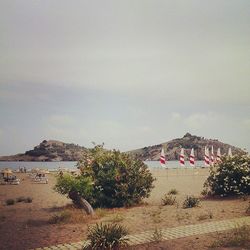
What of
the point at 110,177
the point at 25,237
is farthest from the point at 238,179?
the point at 25,237

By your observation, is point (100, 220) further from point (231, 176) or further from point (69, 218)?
point (231, 176)

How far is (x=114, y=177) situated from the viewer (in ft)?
58.4

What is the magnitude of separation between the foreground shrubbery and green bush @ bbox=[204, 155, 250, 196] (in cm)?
391

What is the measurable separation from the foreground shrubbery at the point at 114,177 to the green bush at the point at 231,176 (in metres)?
3.91

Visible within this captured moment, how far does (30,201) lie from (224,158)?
11917 millimetres

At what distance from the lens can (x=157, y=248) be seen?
8977mm

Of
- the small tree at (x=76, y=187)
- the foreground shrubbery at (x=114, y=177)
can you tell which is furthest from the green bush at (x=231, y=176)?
the small tree at (x=76, y=187)

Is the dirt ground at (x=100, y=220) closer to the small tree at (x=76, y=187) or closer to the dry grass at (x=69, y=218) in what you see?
the dry grass at (x=69, y=218)

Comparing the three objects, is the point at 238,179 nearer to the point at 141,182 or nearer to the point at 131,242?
the point at 141,182

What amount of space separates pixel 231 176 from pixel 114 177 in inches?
256

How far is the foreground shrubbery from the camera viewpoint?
1759cm

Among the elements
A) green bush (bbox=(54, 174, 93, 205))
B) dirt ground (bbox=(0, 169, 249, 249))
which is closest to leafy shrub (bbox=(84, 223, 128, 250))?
dirt ground (bbox=(0, 169, 249, 249))

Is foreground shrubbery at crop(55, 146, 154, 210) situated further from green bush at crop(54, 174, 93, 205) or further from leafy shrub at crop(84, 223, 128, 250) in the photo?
leafy shrub at crop(84, 223, 128, 250)

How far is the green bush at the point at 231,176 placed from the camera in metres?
18.8
